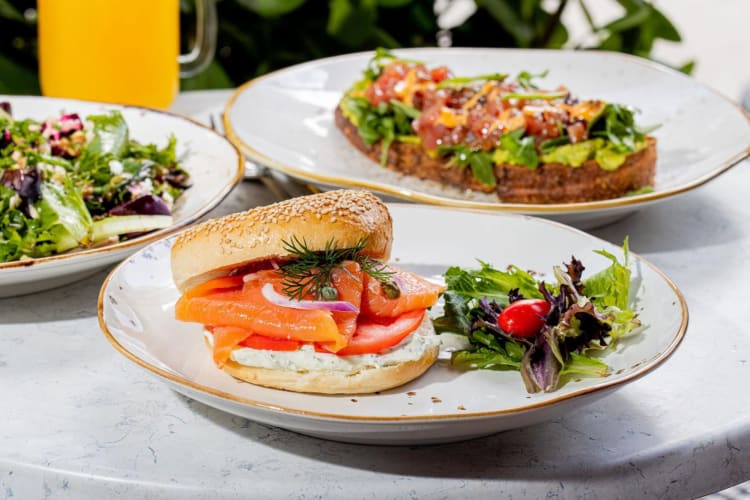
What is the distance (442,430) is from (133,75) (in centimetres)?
204

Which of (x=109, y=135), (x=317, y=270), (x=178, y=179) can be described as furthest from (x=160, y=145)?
(x=317, y=270)

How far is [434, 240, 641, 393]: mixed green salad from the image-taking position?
1.55 metres

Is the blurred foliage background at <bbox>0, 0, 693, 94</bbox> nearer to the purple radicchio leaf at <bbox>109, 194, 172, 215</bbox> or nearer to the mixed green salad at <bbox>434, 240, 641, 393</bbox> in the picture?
the purple radicchio leaf at <bbox>109, 194, 172, 215</bbox>

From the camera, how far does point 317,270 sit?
5.35 feet

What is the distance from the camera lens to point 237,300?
1628 mm

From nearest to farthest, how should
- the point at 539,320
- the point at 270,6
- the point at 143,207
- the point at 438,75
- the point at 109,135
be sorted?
the point at 539,320 → the point at 143,207 → the point at 109,135 → the point at 438,75 → the point at 270,6

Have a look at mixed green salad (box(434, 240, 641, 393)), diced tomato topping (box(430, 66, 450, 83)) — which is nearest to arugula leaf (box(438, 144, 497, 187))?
diced tomato topping (box(430, 66, 450, 83))

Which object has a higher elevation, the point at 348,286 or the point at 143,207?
the point at 348,286

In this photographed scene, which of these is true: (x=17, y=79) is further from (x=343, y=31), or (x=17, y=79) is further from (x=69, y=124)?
(x=69, y=124)

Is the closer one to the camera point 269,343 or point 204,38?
point 269,343

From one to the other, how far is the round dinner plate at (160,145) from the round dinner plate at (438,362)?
4.5 inches

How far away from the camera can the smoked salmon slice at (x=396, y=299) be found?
164 centimetres

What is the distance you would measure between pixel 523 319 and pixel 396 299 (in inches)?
8.3

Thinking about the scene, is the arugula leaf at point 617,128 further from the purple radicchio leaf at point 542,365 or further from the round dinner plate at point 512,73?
the purple radicchio leaf at point 542,365
